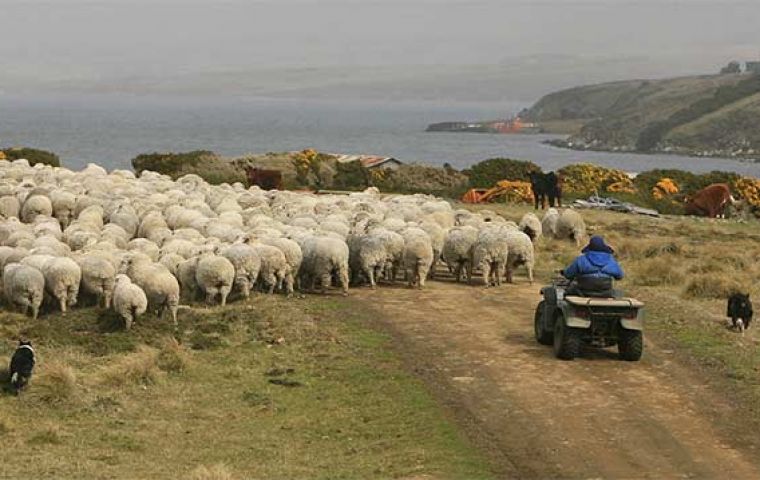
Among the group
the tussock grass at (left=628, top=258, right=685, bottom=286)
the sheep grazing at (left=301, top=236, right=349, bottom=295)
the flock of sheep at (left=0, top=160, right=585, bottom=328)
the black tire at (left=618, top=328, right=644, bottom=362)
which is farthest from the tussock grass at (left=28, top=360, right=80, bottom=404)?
the tussock grass at (left=628, top=258, right=685, bottom=286)

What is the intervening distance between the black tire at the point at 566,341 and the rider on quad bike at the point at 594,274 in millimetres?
535

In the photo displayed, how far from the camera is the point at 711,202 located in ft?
139

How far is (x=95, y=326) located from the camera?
18875 millimetres

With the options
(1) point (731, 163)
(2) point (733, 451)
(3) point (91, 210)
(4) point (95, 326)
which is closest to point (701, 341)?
(2) point (733, 451)

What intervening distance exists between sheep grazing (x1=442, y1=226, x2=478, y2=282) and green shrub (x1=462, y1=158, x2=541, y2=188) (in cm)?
2959

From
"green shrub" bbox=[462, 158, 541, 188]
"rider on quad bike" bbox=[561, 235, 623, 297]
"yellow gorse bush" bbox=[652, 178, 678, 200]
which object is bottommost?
"yellow gorse bush" bbox=[652, 178, 678, 200]

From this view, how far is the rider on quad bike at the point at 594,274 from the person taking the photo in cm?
1661

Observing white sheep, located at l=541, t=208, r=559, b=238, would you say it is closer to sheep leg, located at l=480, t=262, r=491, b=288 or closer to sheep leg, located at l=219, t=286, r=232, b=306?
sheep leg, located at l=480, t=262, r=491, b=288

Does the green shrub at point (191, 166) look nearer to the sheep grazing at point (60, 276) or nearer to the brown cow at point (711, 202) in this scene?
the brown cow at point (711, 202)

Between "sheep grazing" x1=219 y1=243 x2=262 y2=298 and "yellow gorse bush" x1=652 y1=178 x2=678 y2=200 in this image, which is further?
"yellow gorse bush" x1=652 y1=178 x2=678 y2=200

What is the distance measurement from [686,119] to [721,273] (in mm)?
177085

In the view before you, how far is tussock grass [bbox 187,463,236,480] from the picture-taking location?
11.5 meters

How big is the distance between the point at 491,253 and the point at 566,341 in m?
6.69

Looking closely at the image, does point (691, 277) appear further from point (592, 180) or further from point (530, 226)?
point (592, 180)
